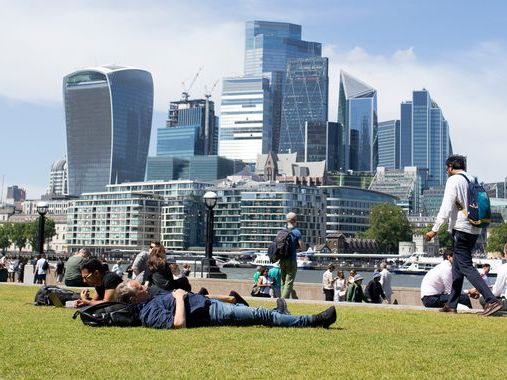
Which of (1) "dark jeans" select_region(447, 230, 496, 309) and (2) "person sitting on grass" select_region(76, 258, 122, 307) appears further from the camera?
(1) "dark jeans" select_region(447, 230, 496, 309)

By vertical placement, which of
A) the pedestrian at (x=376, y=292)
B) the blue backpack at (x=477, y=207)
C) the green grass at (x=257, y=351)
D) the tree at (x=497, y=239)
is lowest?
the tree at (x=497, y=239)

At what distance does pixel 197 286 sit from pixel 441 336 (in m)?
19.6

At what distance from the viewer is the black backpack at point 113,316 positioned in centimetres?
1143

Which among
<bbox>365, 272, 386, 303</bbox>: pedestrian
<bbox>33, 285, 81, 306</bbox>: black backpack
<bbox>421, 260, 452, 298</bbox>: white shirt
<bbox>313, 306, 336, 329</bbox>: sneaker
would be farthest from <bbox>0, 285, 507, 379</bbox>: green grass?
<bbox>365, 272, 386, 303</bbox>: pedestrian

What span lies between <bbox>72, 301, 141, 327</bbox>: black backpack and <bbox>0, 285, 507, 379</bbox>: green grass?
0.19 m

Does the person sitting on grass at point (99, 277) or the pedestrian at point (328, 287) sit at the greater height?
the person sitting on grass at point (99, 277)

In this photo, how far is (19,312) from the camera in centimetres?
1430

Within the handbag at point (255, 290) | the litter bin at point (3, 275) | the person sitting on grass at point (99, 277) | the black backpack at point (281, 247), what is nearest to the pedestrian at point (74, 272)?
the handbag at point (255, 290)

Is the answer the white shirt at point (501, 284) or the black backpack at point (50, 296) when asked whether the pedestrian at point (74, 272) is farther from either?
the white shirt at point (501, 284)

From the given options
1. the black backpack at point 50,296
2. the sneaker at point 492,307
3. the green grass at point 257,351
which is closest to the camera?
the green grass at point 257,351

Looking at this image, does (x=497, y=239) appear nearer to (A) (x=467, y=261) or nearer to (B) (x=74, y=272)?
(B) (x=74, y=272)

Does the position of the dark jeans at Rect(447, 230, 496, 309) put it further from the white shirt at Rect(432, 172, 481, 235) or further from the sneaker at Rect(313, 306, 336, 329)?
the sneaker at Rect(313, 306, 336, 329)

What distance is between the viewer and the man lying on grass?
11.1 metres

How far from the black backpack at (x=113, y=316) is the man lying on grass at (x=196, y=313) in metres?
0.12
